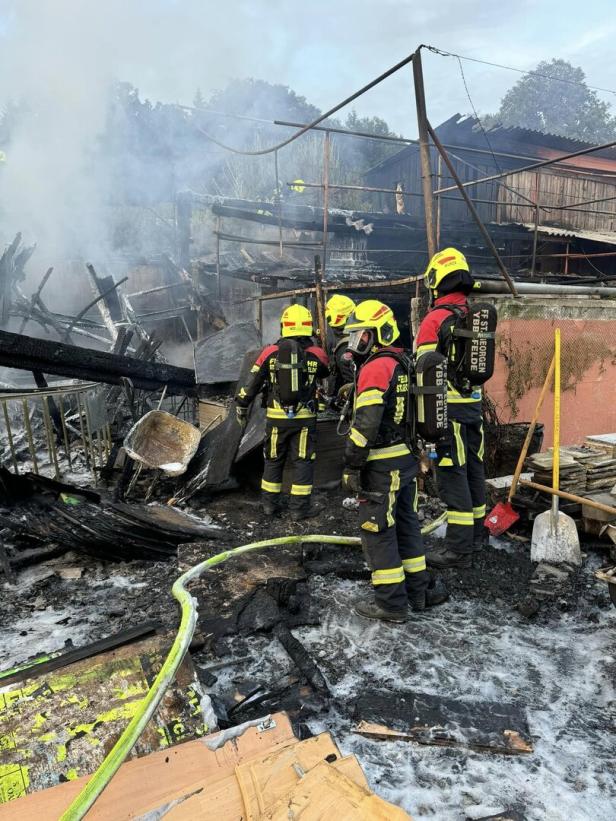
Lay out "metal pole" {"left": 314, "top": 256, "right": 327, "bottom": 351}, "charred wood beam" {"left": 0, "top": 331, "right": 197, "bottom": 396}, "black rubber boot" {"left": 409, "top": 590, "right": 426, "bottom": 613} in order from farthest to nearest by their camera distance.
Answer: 1. "metal pole" {"left": 314, "top": 256, "right": 327, "bottom": 351}
2. "charred wood beam" {"left": 0, "top": 331, "right": 197, "bottom": 396}
3. "black rubber boot" {"left": 409, "top": 590, "right": 426, "bottom": 613}

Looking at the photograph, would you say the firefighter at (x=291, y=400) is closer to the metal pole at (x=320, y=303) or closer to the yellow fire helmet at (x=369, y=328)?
the metal pole at (x=320, y=303)

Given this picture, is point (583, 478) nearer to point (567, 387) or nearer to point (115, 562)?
point (567, 387)

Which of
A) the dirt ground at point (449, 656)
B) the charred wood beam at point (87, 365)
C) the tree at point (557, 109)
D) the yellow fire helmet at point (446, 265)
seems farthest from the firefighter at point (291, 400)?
the tree at point (557, 109)

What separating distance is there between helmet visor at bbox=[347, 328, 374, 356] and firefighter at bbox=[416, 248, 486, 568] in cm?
94

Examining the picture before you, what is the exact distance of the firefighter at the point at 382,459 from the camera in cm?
347

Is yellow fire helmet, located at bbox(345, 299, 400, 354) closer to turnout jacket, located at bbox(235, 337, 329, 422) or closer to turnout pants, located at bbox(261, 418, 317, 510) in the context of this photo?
turnout jacket, located at bbox(235, 337, 329, 422)

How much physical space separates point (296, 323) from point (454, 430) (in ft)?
6.87

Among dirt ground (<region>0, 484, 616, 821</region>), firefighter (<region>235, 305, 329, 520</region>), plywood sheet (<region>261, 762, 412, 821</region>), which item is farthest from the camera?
firefighter (<region>235, 305, 329, 520</region>)

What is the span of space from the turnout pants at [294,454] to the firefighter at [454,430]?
5.29 ft

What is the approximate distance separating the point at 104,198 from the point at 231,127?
16.9 feet

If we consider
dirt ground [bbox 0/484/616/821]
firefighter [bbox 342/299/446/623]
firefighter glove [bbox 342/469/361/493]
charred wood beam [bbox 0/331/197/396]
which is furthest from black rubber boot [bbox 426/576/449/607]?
charred wood beam [bbox 0/331/197/396]

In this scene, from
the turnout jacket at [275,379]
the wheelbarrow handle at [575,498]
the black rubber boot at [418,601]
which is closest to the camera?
the black rubber boot at [418,601]

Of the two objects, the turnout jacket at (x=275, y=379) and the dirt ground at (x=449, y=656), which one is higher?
the turnout jacket at (x=275, y=379)

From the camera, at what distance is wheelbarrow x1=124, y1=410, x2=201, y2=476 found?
6.04 m
